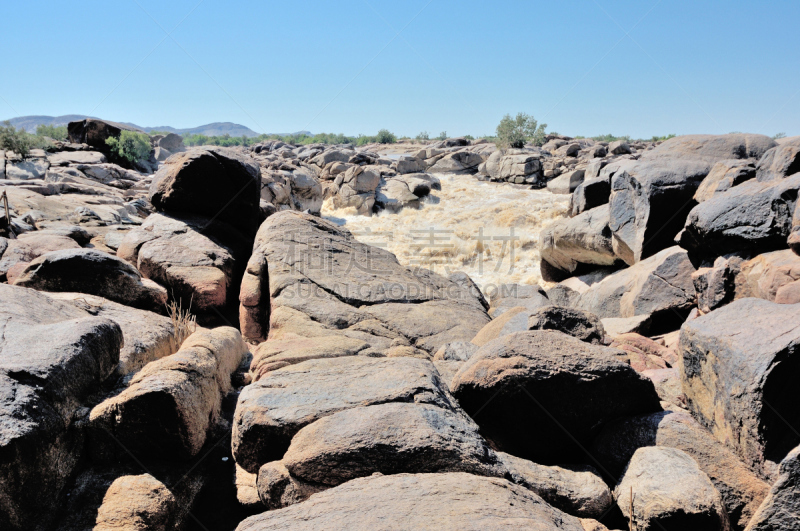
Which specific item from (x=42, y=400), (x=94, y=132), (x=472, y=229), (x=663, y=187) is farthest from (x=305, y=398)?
(x=94, y=132)

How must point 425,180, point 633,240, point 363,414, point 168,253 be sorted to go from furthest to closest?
point 425,180, point 633,240, point 168,253, point 363,414

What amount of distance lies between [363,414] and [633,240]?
27.8 feet

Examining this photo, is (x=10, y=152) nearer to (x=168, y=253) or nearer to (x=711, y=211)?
(x=168, y=253)

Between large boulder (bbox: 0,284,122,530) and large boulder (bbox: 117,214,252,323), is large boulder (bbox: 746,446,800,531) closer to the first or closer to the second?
large boulder (bbox: 0,284,122,530)

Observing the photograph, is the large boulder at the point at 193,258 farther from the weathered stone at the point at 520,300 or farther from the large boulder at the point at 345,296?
the weathered stone at the point at 520,300

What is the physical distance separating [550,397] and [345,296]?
371 centimetres

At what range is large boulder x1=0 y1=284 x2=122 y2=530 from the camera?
260 cm

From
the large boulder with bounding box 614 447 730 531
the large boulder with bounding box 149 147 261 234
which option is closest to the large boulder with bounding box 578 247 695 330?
the large boulder with bounding box 614 447 730 531

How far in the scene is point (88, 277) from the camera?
247 inches

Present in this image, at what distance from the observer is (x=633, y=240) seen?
9.66 m

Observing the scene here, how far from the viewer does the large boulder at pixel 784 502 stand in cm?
244

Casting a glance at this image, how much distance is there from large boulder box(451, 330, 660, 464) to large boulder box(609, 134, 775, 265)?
654 cm

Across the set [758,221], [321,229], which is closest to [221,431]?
[321,229]

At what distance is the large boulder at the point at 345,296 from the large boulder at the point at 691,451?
2.47 metres
